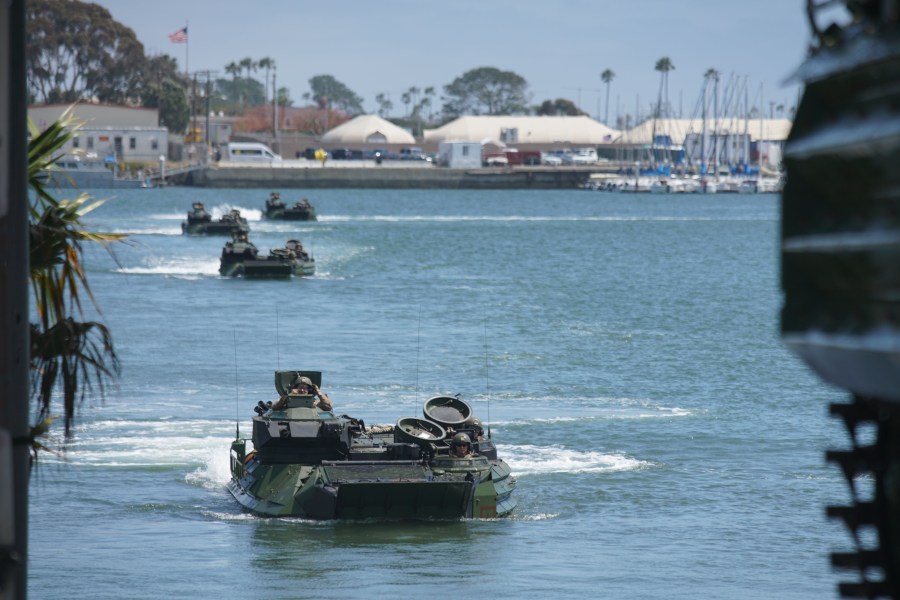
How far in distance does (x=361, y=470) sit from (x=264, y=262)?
51.0 metres

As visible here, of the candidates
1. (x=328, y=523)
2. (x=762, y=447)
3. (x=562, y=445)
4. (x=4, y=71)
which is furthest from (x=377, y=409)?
(x=4, y=71)

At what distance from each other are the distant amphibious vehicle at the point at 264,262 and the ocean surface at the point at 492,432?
773 millimetres

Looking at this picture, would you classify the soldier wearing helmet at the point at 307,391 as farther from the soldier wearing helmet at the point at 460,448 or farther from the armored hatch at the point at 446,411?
the soldier wearing helmet at the point at 460,448

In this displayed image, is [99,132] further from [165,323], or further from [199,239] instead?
[165,323]

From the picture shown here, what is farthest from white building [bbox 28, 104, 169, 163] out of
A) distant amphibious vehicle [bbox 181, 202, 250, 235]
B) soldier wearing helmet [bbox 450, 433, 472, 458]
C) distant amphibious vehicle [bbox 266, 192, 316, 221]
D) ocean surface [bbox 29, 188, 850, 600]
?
soldier wearing helmet [bbox 450, 433, 472, 458]

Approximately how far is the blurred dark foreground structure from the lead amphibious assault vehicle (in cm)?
2018

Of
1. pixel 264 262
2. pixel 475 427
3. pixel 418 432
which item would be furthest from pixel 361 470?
pixel 264 262

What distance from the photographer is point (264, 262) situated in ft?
254

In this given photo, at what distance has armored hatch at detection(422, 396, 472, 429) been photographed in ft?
94.3

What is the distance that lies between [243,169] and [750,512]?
168 meters

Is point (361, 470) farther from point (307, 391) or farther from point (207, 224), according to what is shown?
point (207, 224)

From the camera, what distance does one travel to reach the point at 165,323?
199ft

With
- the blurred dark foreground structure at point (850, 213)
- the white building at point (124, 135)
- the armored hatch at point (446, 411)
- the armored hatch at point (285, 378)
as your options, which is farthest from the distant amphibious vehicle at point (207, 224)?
the blurred dark foreground structure at point (850, 213)

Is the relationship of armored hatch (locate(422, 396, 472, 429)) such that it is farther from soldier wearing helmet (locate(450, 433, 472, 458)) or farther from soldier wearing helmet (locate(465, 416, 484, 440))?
soldier wearing helmet (locate(450, 433, 472, 458))
